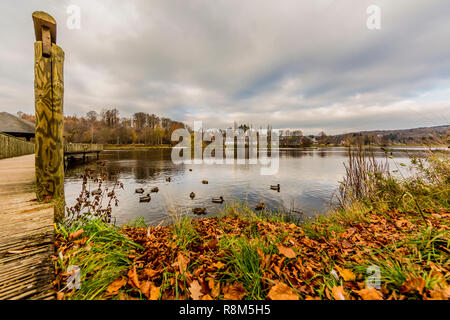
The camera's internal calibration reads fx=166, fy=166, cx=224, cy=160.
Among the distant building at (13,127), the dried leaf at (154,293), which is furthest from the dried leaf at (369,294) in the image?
the distant building at (13,127)

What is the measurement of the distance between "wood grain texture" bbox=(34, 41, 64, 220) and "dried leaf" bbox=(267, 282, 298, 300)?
3578 millimetres

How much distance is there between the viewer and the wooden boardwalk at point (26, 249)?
121 centimetres

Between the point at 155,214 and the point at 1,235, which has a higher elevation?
the point at 1,235

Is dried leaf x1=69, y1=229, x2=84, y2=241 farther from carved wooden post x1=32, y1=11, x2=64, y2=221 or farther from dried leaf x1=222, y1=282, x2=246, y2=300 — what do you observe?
dried leaf x1=222, y1=282, x2=246, y2=300

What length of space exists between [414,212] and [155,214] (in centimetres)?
877

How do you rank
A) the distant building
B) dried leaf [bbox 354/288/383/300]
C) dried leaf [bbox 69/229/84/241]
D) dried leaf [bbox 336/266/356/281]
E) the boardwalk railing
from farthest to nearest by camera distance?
the distant building
the boardwalk railing
dried leaf [bbox 69/229/84/241]
dried leaf [bbox 336/266/356/281]
dried leaf [bbox 354/288/383/300]

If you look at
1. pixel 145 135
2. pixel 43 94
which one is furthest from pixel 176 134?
pixel 43 94

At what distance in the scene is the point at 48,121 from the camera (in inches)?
118

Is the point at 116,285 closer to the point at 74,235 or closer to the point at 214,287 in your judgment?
the point at 214,287

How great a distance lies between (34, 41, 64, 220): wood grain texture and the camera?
296cm

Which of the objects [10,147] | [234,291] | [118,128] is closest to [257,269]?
[234,291]

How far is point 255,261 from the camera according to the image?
1847mm

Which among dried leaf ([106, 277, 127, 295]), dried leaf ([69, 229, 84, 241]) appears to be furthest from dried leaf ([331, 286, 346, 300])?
dried leaf ([69, 229, 84, 241])
